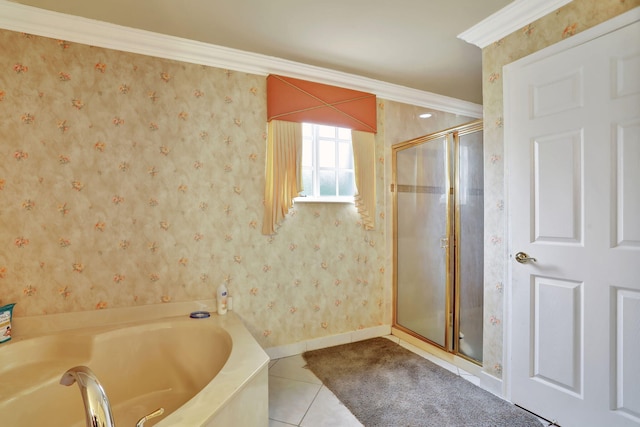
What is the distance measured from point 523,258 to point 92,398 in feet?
6.63

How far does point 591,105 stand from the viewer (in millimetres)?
1552

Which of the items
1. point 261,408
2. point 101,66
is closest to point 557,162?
point 261,408

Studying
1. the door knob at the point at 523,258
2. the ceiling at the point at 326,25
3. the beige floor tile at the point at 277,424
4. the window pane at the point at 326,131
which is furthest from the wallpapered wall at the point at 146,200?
the door knob at the point at 523,258

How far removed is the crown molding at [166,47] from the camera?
1.87m

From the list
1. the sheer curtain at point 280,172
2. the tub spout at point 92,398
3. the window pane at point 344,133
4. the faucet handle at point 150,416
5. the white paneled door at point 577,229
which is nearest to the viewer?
the tub spout at point 92,398

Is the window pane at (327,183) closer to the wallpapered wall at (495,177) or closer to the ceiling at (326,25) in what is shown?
the ceiling at (326,25)

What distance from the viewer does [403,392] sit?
2020 millimetres

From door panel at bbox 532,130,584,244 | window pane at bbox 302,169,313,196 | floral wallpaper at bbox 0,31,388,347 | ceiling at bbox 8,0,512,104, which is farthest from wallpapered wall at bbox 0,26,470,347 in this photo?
door panel at bbox 532,130,584,244

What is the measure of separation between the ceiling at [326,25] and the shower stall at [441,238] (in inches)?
25.6

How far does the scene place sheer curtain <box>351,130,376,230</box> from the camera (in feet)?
9.25

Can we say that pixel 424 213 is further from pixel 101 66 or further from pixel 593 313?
pixel 101 66

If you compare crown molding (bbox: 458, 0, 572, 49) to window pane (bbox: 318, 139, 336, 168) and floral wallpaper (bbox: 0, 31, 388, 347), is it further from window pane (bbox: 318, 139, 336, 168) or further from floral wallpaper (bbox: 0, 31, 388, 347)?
floral wallpaper (bbox: 0, 31, 388, 347)

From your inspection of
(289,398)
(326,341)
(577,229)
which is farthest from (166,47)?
(577,229)

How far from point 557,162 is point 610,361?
99 centimetres
